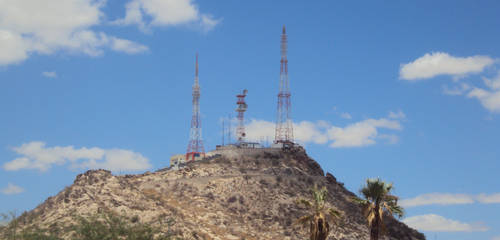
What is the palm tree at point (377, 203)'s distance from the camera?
47062 millimetres

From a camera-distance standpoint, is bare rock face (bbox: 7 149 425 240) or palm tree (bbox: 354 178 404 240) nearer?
palm tree (bbox: 354 178 404 240)

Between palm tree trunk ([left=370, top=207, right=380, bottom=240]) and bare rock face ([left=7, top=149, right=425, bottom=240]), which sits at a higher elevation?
bare rock face ([left=7, top=149, right=425, bottom=240])

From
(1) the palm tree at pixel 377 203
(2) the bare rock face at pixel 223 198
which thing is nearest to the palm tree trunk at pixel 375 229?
(1) the palm tree at pixel 377 203

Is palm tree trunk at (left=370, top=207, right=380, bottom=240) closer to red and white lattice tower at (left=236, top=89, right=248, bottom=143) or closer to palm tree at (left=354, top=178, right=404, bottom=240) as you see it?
palm tree at (left=354, top=178, right=404, bottom=240)

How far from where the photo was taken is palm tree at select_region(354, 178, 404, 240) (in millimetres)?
47062

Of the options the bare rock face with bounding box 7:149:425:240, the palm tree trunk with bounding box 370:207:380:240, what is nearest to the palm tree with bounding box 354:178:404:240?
the palm tree trunk with bounding box 370:207:380:240

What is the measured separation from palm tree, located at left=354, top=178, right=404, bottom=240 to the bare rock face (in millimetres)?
20061

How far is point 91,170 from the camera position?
82625 mm

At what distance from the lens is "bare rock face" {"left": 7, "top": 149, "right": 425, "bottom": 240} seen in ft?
243

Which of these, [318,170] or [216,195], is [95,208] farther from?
[318,170]

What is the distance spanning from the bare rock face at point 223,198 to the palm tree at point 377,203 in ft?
65.8

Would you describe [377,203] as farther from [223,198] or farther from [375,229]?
[223,198]

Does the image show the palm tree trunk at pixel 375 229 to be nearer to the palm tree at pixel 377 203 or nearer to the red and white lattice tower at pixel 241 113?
the palm tree at pixel 377 203

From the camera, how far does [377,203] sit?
4803 centimetres
